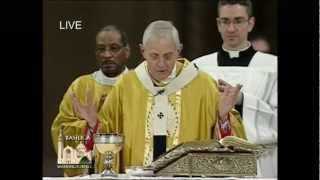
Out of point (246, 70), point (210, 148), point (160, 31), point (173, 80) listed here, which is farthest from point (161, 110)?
point (246, 70)

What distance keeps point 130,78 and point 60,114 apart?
59 centimetres

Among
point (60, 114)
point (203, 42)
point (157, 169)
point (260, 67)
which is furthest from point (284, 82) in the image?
point (60, 114)

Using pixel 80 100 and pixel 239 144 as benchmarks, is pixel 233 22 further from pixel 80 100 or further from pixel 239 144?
pixel 80 100

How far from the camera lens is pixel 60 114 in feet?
21.9

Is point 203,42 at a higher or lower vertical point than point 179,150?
higher

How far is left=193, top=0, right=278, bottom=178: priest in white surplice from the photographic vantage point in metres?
6.61

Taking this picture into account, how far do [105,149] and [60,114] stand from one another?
44 centimetres

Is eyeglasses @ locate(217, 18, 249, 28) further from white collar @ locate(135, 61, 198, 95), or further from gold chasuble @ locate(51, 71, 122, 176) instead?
gold chasuble @ locate(51, 71, 122, 176)

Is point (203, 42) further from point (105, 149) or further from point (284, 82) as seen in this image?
point (105, 149)

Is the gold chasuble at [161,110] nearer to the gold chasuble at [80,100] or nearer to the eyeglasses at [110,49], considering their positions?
the gold chasuble at [80,100]

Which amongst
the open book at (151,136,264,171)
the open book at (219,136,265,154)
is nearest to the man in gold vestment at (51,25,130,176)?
the open book at (151,136,264,171)

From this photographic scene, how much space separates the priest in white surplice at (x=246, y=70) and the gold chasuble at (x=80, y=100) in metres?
0.72

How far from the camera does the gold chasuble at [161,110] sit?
664cm
